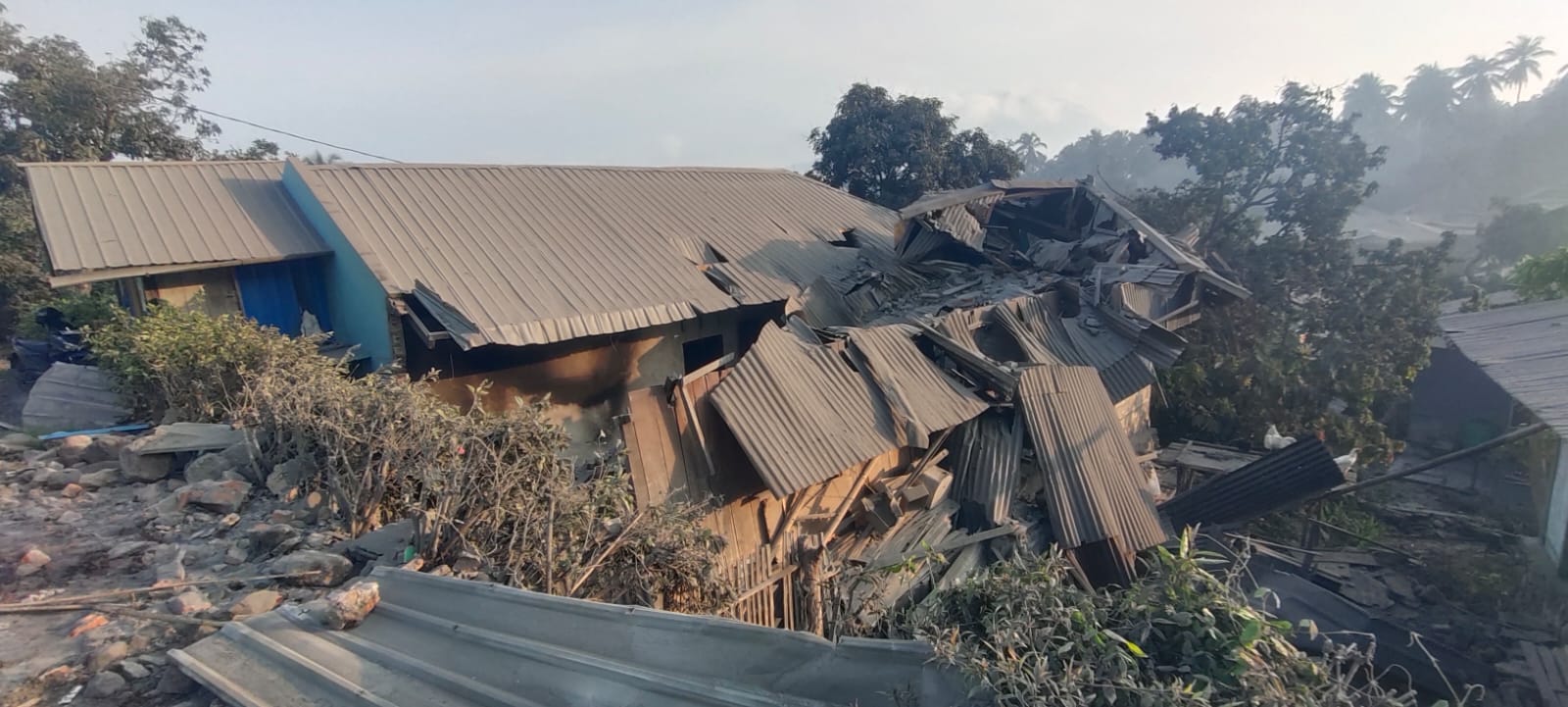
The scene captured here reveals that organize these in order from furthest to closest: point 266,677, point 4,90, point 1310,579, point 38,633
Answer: point 4,90
point 1310,579
point 38,633
point 266,677

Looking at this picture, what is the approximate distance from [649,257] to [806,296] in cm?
228

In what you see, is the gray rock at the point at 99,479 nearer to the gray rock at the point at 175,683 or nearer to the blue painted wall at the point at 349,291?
the blue painted wall at the point at 349,291

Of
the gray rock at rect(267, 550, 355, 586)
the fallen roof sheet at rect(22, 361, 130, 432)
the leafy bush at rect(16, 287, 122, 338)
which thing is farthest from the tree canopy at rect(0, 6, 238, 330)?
the gray rock at rect(267, 550, 355, 586)

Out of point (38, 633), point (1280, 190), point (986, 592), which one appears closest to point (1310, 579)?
point (986, 592)

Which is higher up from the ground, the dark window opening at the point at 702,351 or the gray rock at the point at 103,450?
the dark window opening at the point at 702,351

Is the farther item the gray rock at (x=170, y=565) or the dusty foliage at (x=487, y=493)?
the gray rock at (x=170, y=565)

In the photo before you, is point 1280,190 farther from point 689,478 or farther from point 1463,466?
point 689,478

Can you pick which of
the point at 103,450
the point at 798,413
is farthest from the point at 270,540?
the point at 798,413

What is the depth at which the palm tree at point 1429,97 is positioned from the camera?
54094mm

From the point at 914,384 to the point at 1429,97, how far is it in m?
70.0

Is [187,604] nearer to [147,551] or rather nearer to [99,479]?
[147,551]

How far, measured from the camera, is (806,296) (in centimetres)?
1058

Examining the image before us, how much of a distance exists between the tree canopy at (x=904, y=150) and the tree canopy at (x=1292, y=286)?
19.5 ft

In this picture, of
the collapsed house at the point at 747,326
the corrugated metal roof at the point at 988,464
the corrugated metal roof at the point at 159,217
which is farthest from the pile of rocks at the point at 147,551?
the corrugated metal roof at the point at 988,464
